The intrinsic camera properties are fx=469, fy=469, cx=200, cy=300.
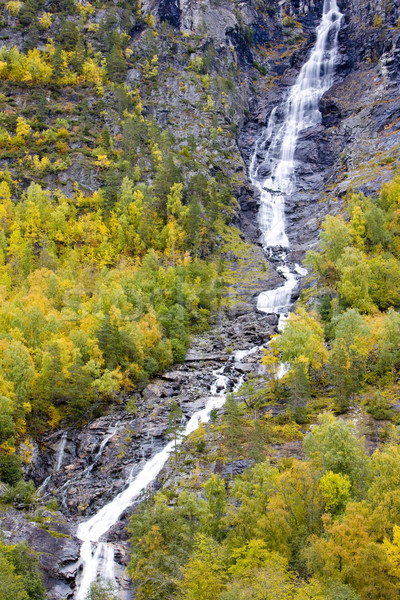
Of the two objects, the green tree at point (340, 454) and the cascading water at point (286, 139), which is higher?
the cascading water at point (286, 139)

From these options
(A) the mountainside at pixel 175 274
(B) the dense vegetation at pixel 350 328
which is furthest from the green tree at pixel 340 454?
(B) the dense vegetation at pixel 350 328

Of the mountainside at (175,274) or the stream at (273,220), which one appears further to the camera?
the stream at (273,220)

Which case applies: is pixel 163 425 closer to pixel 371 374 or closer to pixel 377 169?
pixel 371 374

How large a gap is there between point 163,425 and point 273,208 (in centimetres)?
8390

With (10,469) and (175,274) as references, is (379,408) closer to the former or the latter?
(10,469)

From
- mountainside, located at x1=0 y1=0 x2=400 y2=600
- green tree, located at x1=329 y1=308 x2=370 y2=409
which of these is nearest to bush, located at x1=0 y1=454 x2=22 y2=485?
mountainside, located at x1=0 y1=0 x2=400 y2=600

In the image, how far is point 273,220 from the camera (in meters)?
119

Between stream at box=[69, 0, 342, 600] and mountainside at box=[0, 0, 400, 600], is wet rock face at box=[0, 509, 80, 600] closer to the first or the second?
mountainside at box=[0, 0, 400, 600]

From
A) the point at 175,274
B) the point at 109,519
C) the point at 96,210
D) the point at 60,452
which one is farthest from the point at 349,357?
the point at 96,210

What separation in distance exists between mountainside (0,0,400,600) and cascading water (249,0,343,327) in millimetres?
2622

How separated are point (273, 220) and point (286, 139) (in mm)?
37244

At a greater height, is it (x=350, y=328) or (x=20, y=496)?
(x=350, y=328)

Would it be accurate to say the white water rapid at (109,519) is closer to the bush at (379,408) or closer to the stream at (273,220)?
the stream at (273,220)

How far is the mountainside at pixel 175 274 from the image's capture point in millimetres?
36719
